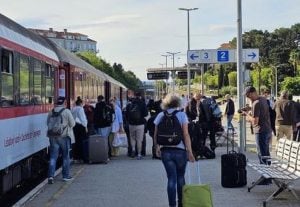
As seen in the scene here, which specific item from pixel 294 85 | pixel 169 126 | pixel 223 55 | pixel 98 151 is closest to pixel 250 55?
pixel 223 55

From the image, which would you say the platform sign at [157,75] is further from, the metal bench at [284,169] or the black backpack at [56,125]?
the metal bench at [284,169]

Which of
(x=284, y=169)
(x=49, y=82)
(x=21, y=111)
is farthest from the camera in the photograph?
(x=49, y=82)

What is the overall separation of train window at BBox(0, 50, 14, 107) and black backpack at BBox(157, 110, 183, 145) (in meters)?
2.40

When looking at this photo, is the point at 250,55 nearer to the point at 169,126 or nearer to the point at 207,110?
the point at 207,110

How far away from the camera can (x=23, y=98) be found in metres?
11.4

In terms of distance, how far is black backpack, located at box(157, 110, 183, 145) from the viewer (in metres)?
8.95

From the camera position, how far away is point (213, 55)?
80.5 feet

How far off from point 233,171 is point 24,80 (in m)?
4.09

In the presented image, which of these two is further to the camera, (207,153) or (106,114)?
(106,114)

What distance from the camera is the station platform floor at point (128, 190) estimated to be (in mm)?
10219

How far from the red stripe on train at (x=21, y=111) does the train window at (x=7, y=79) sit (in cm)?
11

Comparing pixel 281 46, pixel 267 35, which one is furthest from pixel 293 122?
pixel 267 35

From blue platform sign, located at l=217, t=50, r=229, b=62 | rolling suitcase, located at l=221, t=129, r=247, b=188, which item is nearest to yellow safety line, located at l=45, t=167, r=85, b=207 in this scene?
rolling suitcase, located at l=221, t=129, r=247, b=188

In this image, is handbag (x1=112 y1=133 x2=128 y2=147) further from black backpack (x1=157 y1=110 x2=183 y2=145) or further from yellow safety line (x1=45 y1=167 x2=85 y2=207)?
black backpack (x1=157 y1=110 x2=183 y2=145)
